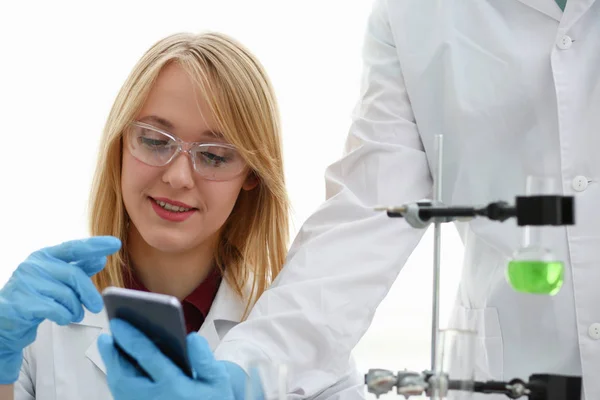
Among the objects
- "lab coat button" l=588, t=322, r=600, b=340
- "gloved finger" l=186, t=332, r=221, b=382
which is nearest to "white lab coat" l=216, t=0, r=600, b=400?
"lab coat button" l=588, t=322, r=600, b=340

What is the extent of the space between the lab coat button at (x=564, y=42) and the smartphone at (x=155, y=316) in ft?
3.45

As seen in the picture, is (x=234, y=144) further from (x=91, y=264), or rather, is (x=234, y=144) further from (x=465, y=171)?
(x=465, y=171)

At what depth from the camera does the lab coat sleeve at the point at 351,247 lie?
65.5 inches

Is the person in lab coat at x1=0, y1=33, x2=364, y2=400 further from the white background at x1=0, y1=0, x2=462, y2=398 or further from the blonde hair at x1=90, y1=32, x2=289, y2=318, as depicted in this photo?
the white background at x1=0, y1=0, x2=462, y2=398

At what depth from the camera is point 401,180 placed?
6.06 feet

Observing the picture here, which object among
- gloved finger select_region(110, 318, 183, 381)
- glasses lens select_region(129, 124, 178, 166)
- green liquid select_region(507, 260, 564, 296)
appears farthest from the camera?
glasses lens select_region(129, 124, 178, 166)

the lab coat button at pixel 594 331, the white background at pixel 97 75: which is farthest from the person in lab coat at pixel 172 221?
the white background at pixel 97 75

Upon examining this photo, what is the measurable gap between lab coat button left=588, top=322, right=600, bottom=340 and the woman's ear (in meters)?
0.97

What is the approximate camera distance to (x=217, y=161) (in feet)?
6.47

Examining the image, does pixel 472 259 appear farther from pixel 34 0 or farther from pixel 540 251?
pixel 34 0

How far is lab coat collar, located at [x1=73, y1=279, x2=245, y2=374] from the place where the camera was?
6.72ft

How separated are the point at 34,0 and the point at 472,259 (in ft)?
8.47

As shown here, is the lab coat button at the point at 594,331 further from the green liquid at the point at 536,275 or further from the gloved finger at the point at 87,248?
the gloved finger at the point at 87,248

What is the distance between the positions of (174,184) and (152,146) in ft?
0.38
